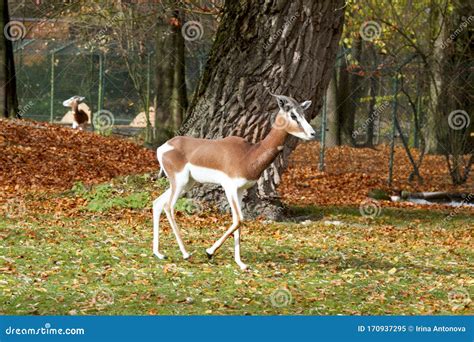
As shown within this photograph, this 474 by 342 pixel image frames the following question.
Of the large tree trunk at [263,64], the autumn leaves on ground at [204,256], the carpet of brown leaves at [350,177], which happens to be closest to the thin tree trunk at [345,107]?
the carpet of brown leaves at [350,177]

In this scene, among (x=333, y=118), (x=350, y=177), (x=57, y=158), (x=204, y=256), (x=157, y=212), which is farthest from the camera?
(x=333, y=118)

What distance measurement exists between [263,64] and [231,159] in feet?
15.9

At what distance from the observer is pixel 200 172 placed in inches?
370

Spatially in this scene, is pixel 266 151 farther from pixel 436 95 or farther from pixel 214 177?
pixel 436 95

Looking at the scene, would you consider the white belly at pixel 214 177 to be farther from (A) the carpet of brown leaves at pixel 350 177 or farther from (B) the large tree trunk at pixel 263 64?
(A) the carpet of brown leaves at pixel 350 177

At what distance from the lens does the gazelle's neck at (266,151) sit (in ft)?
30.2

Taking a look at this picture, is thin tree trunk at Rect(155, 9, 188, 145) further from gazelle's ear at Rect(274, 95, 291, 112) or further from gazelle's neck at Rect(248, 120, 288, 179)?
gazelle's ear at Rect(274, 95, 291, 112)

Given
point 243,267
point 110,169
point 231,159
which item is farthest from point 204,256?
point 110,169

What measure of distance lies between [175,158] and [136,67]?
19.5 m

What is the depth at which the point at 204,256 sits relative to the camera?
33.8ft

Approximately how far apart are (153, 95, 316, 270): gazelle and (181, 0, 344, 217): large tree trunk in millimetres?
4310

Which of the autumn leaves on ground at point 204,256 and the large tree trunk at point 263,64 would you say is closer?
the autumn leaves on ground at point 204,256

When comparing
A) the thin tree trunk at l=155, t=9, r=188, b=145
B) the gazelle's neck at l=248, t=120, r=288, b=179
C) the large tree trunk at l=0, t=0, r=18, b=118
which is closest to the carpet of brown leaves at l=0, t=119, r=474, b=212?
the large tree trunk at l=0, t=0, r=18, b=118

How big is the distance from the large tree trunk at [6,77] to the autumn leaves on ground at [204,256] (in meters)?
5.10
